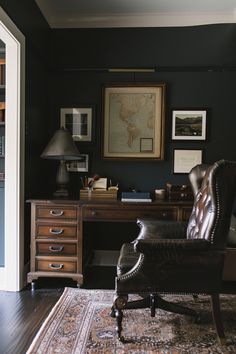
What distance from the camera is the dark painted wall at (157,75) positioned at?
10.5 ft

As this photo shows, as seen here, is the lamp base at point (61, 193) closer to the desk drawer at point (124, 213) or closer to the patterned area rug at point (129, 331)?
the desk drawer at point (124, 213)

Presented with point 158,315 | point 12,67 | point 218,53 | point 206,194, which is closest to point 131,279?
point 158,315

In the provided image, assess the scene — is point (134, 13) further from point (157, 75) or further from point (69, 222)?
point (69, 222)

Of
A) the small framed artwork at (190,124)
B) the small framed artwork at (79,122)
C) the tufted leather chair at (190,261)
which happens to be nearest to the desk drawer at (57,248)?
the tufted leather chair at (190,261)

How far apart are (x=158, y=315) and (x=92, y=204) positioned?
1.04 m

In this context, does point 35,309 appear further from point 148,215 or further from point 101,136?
point 101,136

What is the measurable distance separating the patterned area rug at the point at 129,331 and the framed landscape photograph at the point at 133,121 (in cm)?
153

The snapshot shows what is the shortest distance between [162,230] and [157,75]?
1748 millimetres

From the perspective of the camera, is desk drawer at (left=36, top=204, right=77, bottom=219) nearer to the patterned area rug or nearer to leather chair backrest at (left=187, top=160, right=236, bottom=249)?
the patterned area rug

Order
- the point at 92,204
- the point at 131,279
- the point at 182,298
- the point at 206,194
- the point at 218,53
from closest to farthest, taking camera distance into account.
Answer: the point at 131,279 < the point at 206,194 < the point at 182,298 < the point at 92,204 < the point at 218,53

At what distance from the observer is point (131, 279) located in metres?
1.87

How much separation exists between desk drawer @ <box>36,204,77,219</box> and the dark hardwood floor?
652 millimetres

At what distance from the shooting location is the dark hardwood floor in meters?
1.93

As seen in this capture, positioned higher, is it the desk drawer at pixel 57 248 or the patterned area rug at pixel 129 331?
the desk drawer at pixel 57 248
